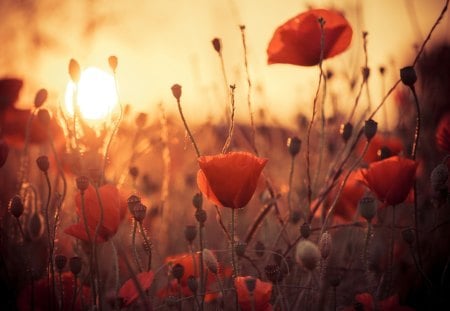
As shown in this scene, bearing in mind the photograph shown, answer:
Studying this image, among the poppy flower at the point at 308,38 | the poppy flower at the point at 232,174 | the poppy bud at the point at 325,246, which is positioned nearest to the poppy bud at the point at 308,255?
the poppy bud at the point at 325,246

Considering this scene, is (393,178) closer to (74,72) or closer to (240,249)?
(240,249)

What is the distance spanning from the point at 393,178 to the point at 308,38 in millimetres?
626

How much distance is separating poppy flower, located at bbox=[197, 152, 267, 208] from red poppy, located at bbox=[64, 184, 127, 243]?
31 cm

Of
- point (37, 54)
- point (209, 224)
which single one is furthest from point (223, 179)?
point (37, 54)

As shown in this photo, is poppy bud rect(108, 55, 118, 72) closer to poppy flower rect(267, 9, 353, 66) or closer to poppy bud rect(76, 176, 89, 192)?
poppy bud rect(76, 176, 89, 192)

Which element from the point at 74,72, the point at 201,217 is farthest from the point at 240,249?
the point at 74,72

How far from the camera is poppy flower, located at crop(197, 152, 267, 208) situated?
1.42 m

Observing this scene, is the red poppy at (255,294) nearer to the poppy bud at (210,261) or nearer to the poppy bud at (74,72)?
the poppy bud at (210,261)

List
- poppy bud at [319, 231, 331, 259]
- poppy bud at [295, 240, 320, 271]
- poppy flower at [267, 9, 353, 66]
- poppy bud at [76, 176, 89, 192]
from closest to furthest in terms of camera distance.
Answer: poppy bud at [295, 240, 320, 271] → poppy bud at [319, 231, 331, 259] → poppy bud at [76, 176, 89, 192] → poppy flower at [267, 9, 353, 66]

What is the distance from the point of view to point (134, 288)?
5.03ft

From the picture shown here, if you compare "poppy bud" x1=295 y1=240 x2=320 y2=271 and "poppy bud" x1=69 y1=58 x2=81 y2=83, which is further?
"poppy bud" x1=69 y1=58 x2=81 y2=83

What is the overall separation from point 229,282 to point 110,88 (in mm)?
918

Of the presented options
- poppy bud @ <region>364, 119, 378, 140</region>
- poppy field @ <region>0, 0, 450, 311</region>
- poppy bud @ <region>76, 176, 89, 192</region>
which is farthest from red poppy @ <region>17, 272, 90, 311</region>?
poppy bud @ <region>364, 119, 378, 140</region>

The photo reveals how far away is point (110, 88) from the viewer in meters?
2.26
